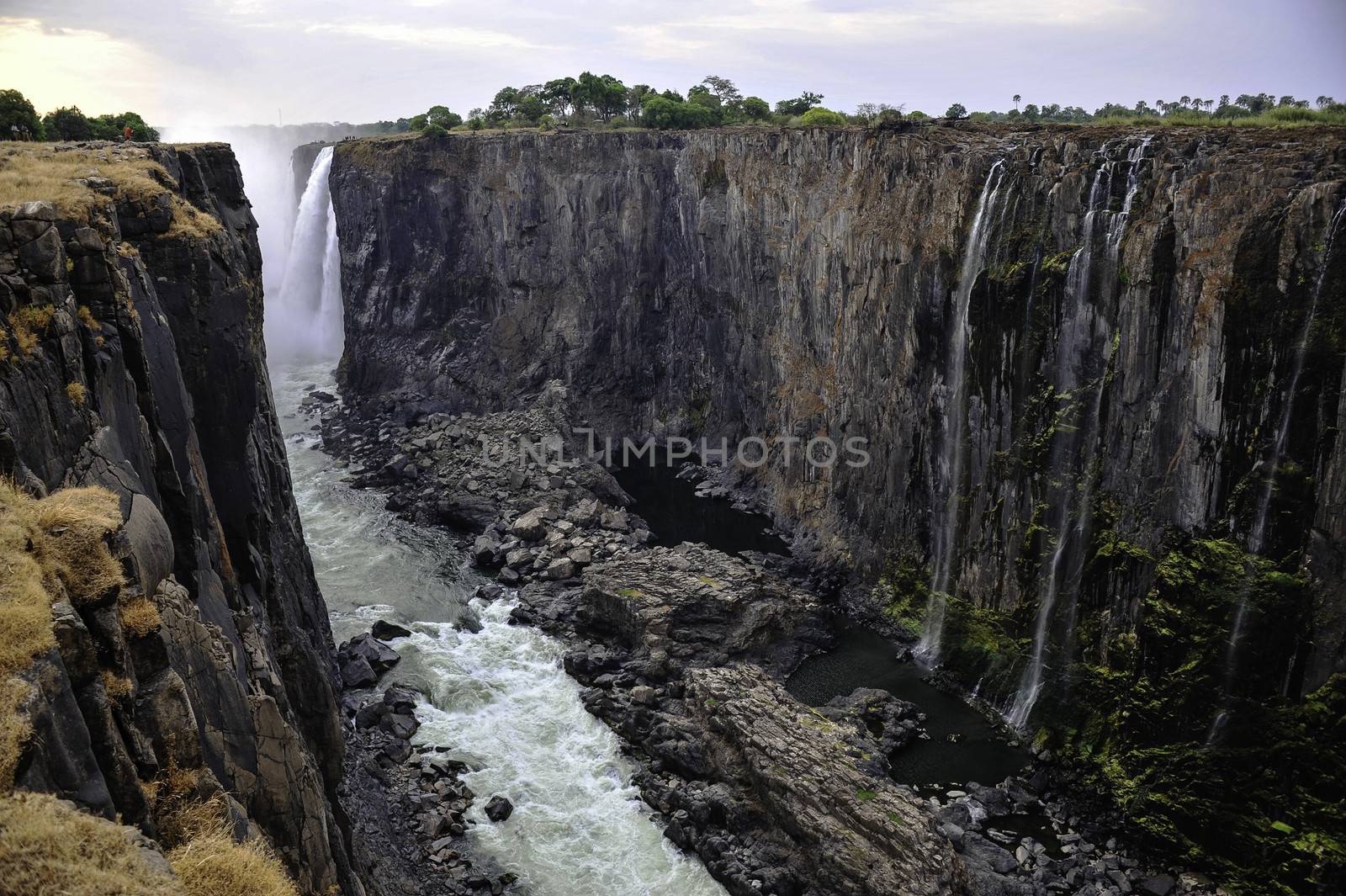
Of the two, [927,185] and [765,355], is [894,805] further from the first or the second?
[765,355]

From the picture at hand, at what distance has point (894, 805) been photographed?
2508 cm

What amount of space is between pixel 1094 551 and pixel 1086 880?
10.6m

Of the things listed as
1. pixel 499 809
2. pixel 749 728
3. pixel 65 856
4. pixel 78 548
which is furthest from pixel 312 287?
pixel 65 856

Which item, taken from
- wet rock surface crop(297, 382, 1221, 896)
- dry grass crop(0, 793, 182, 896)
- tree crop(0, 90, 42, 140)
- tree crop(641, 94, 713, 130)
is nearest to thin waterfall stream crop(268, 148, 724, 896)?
wet rock surface crop(297, 382, 1221, 896)

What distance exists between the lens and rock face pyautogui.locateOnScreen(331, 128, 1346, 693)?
25.7 m

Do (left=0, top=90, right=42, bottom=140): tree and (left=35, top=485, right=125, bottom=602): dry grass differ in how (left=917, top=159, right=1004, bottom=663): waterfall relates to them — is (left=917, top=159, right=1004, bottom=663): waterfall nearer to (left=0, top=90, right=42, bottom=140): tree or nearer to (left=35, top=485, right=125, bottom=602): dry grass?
(left=35, top=485, right=125, bottom=602): dry grass

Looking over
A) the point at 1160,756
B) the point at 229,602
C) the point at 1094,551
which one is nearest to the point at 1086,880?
the point at 1160,756

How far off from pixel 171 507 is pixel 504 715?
17764mm

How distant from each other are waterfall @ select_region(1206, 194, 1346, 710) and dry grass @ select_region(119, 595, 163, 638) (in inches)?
1069

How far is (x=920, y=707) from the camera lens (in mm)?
33281

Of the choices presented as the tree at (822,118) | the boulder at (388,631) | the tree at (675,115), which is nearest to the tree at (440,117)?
the tree at (675,115)

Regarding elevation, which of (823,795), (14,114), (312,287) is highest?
(14,114)

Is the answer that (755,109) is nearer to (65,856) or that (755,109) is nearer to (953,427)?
(953,427)
